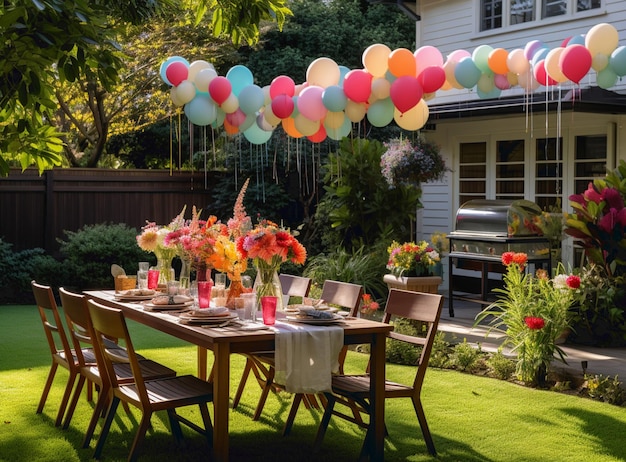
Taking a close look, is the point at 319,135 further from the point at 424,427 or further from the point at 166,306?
the point at 424,427

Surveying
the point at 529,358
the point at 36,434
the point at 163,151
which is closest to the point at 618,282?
the point at 529,358

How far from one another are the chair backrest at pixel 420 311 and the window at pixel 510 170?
6943 millimetres

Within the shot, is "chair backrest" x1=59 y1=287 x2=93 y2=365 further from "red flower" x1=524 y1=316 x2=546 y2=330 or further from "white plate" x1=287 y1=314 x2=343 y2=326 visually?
"red flower" x1=524 y1=316 x2=546 y2=330

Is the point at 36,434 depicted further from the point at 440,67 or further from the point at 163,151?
the point at 163,151

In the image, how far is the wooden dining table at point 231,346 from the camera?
460 centimetres

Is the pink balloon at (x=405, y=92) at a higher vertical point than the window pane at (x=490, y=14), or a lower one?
lower

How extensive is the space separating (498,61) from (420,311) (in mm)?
3339

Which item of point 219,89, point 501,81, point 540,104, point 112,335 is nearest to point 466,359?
point 501,81

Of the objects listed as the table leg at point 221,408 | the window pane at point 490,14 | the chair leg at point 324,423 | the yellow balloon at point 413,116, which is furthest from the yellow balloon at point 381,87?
the window pane at point 490,14

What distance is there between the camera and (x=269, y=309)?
501 cm

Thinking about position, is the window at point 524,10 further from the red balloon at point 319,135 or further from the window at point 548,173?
the red balloon at point 319,135

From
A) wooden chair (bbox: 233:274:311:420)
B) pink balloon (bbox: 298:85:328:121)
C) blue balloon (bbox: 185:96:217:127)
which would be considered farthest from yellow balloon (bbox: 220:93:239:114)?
wooden chair (bbox: 233:274:311:420)

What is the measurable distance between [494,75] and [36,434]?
5077 millimetres

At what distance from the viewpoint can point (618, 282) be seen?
8461 millimetres
